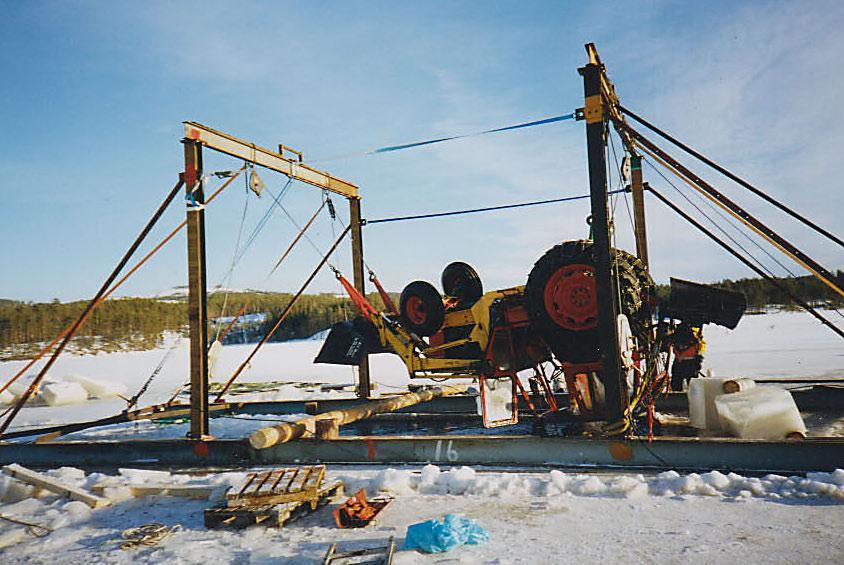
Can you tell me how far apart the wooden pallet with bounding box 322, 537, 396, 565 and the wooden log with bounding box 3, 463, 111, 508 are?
305 centimetres

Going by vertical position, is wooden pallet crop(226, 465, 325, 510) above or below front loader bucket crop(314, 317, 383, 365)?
below

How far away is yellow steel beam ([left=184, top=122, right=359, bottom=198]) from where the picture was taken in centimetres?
802

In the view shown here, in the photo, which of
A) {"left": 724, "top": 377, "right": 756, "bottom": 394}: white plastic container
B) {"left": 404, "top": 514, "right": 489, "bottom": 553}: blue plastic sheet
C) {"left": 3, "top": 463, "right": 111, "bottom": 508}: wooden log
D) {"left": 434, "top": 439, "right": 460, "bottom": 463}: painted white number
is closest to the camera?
{"left": 404, "top": 514, "right": 489, "bottom": 553}: blue plastic sheet

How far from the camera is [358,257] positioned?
1148 cm

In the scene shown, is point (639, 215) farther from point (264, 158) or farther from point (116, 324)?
point (116, 324)

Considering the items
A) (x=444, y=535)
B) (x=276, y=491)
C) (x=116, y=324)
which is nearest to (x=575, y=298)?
(x=444, y=535)

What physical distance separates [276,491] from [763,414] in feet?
17.6

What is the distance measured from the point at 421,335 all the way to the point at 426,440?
7.53 feet

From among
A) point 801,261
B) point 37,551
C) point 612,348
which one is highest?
point 801,261

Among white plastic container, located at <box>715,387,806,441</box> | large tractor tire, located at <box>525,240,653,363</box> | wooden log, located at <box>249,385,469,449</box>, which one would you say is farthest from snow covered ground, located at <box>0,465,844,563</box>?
large tractor tire, located at <box>525,240,653,363</box>

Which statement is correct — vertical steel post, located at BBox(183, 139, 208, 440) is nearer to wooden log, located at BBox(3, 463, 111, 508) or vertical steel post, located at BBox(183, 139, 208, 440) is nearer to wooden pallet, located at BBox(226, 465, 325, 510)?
wooden log, located at BBox(3, 463, 111, 508)

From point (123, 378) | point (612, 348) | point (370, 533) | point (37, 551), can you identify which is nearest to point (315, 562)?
point (370, 533)

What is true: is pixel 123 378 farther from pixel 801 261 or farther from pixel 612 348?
pixel 801 261

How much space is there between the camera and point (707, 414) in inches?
308
